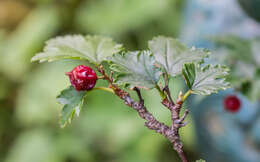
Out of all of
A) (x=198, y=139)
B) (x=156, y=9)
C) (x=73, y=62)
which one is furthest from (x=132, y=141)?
(x=198, y=139)

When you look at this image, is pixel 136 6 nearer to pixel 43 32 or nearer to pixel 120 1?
pixel 120 1

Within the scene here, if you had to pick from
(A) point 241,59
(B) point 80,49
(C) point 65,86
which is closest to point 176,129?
(B) point 80,49

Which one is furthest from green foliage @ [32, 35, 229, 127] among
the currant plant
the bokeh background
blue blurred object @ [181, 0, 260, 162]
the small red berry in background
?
the bokeh background

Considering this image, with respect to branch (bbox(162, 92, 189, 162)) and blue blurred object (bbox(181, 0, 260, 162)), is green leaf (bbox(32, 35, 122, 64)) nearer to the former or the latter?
branch (bbox(162, 92, 189, 162))

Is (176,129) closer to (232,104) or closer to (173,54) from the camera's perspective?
(173,54)

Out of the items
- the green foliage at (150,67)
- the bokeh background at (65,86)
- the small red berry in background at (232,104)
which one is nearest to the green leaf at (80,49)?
the green foliage at (150,67)

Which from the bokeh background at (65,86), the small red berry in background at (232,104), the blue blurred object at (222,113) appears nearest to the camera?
the small red berry in background at (232,104)

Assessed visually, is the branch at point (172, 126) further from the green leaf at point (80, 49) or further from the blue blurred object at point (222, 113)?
the blue blurred object at point (222, 113)

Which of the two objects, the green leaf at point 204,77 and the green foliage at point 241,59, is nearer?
the green leaf at point 204,77

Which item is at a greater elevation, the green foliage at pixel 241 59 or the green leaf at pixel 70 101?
the green foliage at pixel 241 59
